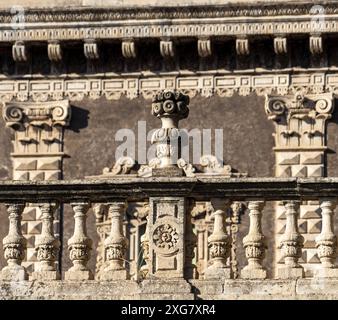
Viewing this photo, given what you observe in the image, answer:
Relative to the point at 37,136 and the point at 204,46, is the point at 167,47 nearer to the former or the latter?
the point at 204,46

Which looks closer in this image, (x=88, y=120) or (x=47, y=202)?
(x=47, y=202)

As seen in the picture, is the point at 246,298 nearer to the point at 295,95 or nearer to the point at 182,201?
the point at 182,201

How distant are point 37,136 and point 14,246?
32.4ft

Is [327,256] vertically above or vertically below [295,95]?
below

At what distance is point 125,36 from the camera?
3622 centimetres

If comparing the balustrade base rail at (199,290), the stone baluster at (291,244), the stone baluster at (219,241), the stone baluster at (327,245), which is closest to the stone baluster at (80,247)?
the balustrade base rail at (199,290)

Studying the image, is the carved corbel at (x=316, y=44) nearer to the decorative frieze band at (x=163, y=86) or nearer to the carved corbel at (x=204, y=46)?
the decorative frieze band at (x=163, y=86)

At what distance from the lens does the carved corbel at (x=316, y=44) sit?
3562 cm

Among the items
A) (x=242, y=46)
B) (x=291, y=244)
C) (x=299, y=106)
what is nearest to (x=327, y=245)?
(x=291, y=244)

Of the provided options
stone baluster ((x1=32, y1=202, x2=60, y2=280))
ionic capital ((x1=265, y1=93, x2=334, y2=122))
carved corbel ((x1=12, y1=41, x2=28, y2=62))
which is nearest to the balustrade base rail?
stone baluster ((x1=32, y1=202, x2=60, y2=280))

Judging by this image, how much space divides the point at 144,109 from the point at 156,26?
4.65 feet

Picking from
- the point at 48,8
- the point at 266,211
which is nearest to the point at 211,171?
the point at 266,211

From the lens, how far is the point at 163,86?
3656 centimetres

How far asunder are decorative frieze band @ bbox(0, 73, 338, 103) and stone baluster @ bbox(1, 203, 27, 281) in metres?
9.82
